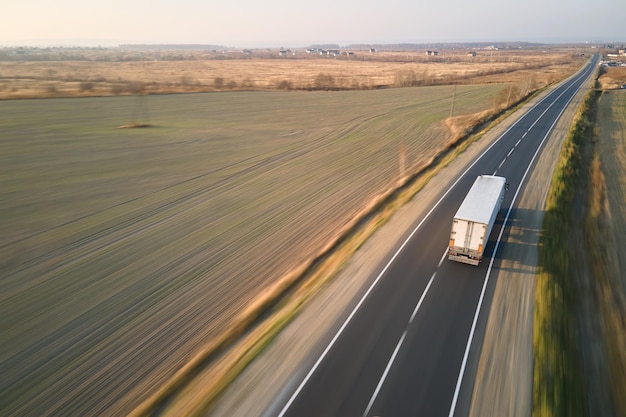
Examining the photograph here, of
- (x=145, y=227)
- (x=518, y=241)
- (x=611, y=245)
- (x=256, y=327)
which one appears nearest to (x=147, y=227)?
(x=145, y=227)

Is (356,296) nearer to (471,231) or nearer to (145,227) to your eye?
(471,231)

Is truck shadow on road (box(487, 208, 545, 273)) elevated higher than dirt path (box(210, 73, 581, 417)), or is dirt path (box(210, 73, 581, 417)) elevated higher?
truck shadow on road (box(487, 208, 545, 273))

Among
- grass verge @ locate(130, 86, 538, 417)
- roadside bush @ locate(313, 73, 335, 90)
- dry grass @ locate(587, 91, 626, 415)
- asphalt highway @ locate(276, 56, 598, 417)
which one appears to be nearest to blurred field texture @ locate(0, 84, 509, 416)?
grass verge @ locate(130, 86, 538, 417)

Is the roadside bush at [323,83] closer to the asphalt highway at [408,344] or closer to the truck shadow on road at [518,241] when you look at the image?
the truck shadow on road at [518,241]

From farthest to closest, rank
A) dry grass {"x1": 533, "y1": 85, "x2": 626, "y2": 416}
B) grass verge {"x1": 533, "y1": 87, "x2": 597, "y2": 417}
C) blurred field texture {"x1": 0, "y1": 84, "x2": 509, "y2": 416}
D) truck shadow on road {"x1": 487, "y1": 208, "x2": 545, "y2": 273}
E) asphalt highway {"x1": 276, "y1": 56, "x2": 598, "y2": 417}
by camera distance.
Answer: truck shadow on road {"x1": 487, "y1": 208, "x2": 545, "y2": 273}, blurred field texture {"x1": 0, "y1": 84, "x2": 509, "y2": 416}, dry grass {"x1": 533, "y1": 85, "x2": 626, "y2": 416}, asphalt highway {"x1": 276, "y1": 56, "x2": 598, "y2": 417}, grass verge {"x1": 533, "y1": 87, "x2": 597, "y2": 417}

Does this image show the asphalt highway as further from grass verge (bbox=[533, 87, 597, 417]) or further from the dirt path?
grass verge (bbox=[533, 87, 597, 417])

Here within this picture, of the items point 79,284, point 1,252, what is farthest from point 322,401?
point 1,252
